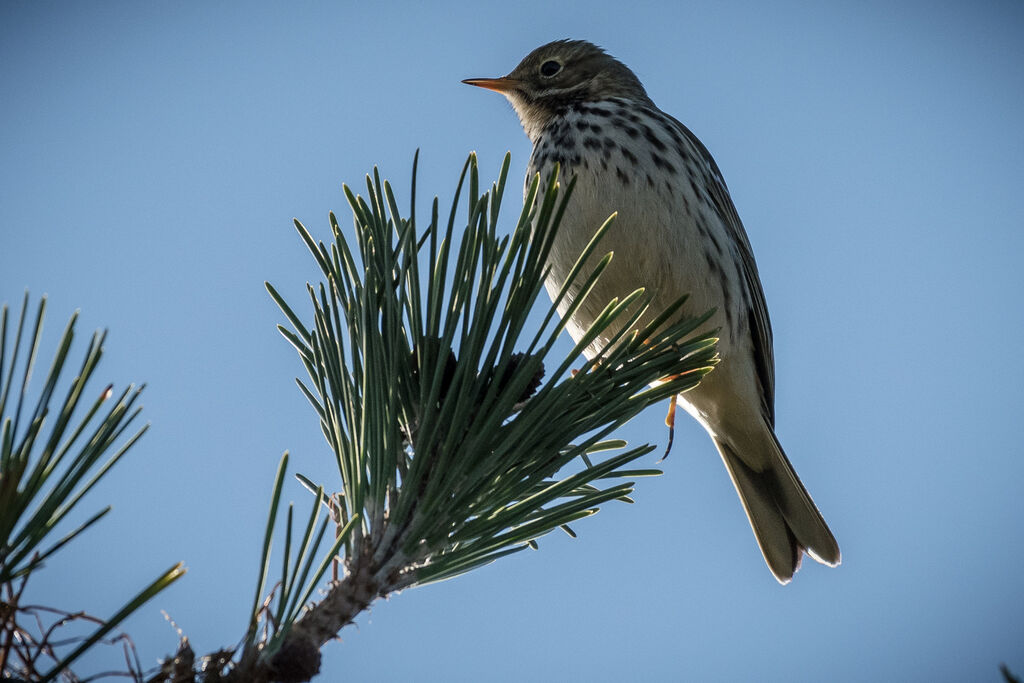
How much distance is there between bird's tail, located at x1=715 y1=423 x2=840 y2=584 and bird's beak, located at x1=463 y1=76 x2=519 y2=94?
1703 mm

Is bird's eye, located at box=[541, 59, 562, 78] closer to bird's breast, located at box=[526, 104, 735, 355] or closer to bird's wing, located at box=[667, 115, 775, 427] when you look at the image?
bird's breast, located at box=[526, 104, 735, 355]

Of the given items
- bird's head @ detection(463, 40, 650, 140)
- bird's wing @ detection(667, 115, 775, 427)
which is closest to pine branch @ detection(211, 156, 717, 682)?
bird's wing @ detection(667, 115, 775, 427)

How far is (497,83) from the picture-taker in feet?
12.2

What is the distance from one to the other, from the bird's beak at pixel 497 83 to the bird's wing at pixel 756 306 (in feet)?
3.22

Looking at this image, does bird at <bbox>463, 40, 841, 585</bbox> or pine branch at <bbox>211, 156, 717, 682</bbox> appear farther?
bird at <bbox>463, 40, 841, 585</bbox>

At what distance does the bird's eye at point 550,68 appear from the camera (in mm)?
3910

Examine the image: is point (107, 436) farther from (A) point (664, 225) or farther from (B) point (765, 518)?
(B) point (765, 518)

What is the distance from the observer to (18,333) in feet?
3.17

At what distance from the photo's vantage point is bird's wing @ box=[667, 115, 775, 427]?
3.26 m

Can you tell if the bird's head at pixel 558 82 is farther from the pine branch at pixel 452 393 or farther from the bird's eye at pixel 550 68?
the pine branch at pixel 452 393

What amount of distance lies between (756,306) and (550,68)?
145cm

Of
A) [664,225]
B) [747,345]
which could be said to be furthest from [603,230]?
[747,345]

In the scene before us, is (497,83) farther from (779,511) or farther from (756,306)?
(779,511)

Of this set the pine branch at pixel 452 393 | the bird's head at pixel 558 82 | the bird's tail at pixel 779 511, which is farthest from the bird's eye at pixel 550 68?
the pine branch at pixel 452 393
